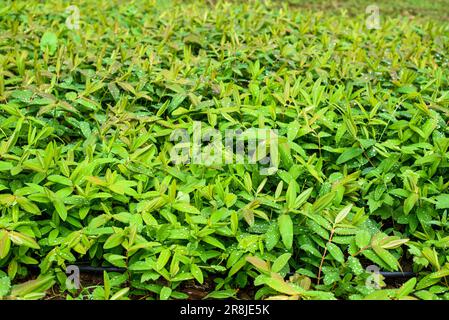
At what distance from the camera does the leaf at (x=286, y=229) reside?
183cm

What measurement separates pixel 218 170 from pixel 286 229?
17.0 inches

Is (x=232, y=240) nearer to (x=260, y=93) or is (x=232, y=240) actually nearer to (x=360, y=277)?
(x=360, y=277)

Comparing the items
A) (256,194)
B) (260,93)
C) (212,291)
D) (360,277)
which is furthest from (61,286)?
(260,93)

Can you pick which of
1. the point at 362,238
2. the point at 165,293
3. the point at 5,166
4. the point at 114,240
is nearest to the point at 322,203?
the point at 362,238

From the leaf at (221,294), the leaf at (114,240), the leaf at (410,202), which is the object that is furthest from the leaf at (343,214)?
the leaf at (114,240)

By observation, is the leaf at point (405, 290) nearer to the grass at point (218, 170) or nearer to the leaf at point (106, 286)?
the grass at point (218, 170)

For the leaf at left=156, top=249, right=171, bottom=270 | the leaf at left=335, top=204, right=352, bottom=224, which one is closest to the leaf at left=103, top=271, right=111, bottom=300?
the leaf at left=156, top=249, right=171, bottom=270

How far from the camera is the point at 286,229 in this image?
6.10ft

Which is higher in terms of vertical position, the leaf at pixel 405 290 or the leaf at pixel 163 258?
the leaf at pixel 163 258

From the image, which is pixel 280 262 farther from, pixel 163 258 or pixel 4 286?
pixel 4 286

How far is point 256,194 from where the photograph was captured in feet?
6.68

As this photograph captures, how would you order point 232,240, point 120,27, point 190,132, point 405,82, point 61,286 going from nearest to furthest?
point 61,286
point 232,240
point 190,132
point 405,82
point 120,27

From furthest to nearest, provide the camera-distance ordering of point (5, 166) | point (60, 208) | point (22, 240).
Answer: point (5, 166)
point (60, 208)
point (22, 240)

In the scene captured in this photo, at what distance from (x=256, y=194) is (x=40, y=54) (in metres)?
1.62
